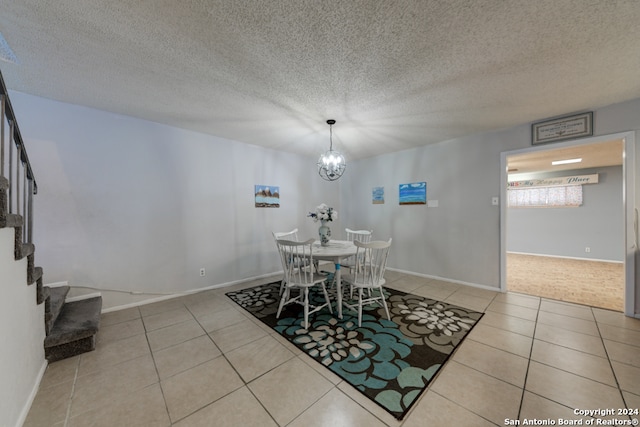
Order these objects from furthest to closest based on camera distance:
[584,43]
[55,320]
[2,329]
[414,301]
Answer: [414,301], [55,320], [584,43], [2,329]

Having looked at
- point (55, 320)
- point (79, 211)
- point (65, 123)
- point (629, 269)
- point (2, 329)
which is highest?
point (65, 123)

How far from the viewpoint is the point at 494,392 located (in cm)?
149

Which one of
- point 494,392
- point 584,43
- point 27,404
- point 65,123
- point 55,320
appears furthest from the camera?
point 65,123

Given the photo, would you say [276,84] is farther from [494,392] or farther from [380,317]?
[494,392]

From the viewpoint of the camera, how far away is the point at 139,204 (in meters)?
2.92

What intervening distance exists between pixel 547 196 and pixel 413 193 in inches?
178

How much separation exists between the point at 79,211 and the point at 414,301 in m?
4.25

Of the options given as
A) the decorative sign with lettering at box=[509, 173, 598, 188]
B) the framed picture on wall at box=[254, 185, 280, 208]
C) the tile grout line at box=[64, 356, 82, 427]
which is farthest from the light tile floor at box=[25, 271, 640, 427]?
the decorative sign with lettering at box=[509, 173, 598, 188]

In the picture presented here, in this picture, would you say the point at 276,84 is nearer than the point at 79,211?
Yes

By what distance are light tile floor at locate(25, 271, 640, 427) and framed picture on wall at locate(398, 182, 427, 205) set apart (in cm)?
221

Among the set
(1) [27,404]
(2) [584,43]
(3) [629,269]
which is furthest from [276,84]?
(3) [629,269]

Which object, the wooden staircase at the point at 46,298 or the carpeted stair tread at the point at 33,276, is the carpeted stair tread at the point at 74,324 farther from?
the carpeted stair tread at the point at 33,276

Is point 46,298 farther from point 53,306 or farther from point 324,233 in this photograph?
point 324,233

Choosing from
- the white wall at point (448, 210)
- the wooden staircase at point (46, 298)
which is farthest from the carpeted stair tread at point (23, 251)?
the white wall at point (448, 210)
